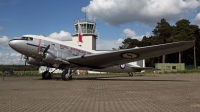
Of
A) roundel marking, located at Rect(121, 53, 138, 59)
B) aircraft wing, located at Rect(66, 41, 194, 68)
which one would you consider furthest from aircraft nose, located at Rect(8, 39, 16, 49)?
roundel marking, located at Rect(121, 53, 138, 59)

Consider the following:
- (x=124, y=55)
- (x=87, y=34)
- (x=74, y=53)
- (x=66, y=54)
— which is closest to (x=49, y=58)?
(x=66, y=54)

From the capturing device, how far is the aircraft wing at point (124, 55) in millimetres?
17234

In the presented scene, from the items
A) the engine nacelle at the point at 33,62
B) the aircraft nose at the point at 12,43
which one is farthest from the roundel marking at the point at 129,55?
the aircraft nose at the point at 12,43

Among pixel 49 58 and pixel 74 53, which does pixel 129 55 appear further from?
pixel 49 58

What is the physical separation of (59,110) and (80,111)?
637 mm

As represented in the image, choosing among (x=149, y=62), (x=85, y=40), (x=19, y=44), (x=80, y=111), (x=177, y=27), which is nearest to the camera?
(x=80, y=111)

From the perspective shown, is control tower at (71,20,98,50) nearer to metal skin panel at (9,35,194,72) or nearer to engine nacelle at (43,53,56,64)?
metal skin panel at (9,35,194,72)

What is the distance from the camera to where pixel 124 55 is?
19828 millimetres

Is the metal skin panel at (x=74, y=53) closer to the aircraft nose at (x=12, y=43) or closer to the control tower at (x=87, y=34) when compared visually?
the aircraft nose at (x=12, y=43)

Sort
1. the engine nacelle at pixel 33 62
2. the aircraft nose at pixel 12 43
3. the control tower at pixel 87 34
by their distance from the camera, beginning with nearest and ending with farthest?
the aircraft nose at pixel 12 43, the engine nacelle at pixel 33 62, the control tower at pixel 87 34

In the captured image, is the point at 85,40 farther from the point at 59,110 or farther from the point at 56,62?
the point at 59,110

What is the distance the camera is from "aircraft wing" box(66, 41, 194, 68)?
17234 millimetres

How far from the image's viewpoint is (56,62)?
20750 millimetres

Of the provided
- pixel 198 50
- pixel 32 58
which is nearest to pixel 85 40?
pixel 32 58
